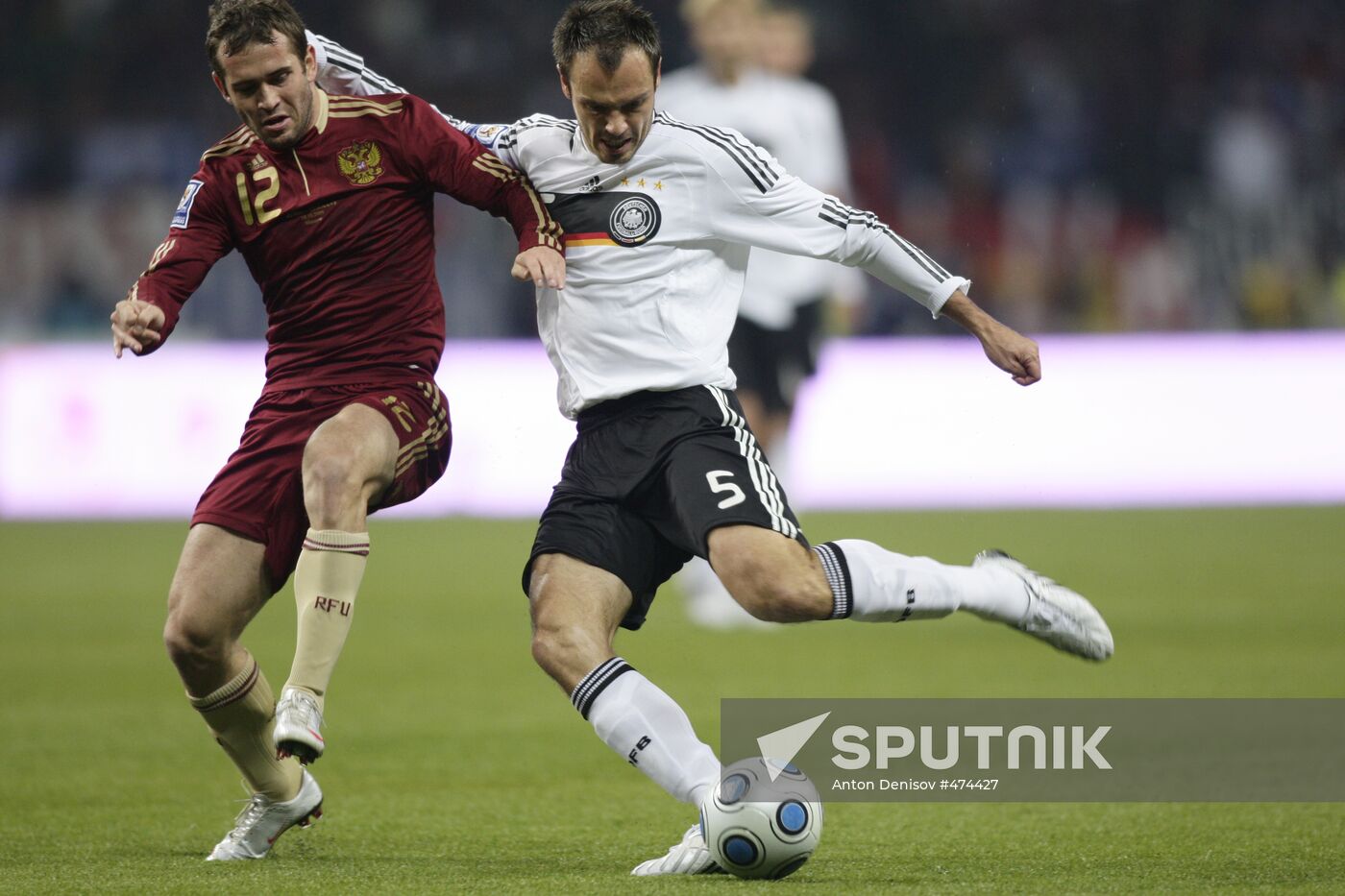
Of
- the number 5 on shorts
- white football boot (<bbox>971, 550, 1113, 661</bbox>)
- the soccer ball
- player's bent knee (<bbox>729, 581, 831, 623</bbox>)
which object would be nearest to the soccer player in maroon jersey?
the number 5 on shorts

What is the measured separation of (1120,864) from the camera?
4223mm

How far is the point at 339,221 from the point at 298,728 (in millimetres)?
1332

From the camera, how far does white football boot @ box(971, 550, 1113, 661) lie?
181 inches

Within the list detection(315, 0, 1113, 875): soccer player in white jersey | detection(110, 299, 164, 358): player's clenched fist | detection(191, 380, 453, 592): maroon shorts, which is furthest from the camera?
detection(191, 380, 453, 592): maroon shorts

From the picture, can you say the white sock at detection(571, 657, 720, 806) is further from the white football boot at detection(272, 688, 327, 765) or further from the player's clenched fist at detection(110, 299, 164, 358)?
the player's clenched fist at detection(110, 299, 164, 358)

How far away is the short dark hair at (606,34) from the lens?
4.37 m

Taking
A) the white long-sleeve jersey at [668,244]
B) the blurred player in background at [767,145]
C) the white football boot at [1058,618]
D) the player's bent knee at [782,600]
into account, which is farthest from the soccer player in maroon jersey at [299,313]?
the blurred player in background at [767,145]

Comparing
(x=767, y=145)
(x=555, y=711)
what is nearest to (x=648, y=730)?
(x=555, y=711)

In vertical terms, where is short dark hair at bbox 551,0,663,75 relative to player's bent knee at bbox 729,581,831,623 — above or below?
above

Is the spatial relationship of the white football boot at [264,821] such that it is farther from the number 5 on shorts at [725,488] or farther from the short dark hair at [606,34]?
the short dark hair at [606,34]

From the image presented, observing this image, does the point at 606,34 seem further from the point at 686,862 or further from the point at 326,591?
the point at 686,862

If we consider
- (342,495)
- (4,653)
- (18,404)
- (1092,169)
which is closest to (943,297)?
(342,495)

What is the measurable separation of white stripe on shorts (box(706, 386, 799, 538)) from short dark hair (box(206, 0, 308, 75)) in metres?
1.34

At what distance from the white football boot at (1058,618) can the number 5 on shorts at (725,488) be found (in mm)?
655
